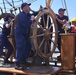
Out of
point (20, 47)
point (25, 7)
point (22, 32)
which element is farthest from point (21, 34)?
point (25, 7)

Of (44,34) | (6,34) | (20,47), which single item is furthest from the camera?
(6,34)

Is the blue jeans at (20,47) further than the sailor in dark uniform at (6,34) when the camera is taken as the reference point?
No

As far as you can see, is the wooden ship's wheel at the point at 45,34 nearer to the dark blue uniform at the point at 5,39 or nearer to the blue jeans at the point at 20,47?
the blue jeans at the point at 20,47

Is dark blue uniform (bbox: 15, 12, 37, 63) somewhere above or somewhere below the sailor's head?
below

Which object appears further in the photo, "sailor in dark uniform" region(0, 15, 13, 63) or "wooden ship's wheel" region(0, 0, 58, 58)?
"sailor in dark uniform" region(0, 15, 13, 63)

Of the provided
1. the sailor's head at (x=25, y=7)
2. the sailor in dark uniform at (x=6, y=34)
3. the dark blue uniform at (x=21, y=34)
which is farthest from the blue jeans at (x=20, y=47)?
the sailor in dark uniform at (x=6, y=34)

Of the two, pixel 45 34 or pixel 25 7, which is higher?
pixel 25 7

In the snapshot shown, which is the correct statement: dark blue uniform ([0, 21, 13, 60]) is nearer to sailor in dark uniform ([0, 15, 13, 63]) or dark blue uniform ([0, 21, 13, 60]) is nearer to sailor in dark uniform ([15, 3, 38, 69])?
sailor in dark uniform ([0, 15, 13, 63])

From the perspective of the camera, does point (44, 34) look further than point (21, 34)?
Yes

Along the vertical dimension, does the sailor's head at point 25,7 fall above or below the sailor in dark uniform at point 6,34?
above

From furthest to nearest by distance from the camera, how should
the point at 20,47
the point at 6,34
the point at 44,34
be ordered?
the point at 6,34, the point at 44,34, the point at 20,47

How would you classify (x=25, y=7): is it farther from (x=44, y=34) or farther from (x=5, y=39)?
(x=5, y=39)

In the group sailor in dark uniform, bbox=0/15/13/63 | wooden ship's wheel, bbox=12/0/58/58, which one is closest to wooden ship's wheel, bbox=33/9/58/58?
wooden ship's wheel, bbox=12/0/58/58

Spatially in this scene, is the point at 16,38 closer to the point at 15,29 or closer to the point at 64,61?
the point at 15,29
